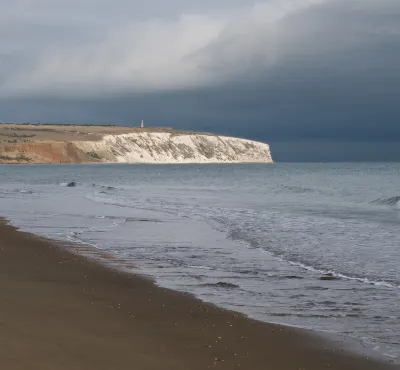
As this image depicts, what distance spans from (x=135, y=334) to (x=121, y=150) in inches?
6987

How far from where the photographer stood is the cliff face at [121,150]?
559 feet

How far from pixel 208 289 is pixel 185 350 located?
373 centimetres

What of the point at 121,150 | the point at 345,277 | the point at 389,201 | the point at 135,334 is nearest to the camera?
the point at 135,334

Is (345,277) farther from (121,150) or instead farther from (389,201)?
(121,150)

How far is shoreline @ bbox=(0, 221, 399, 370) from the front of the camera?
584 centimetres

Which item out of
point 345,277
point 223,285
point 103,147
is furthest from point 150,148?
point 223,285

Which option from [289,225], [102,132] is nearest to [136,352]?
[289,225]

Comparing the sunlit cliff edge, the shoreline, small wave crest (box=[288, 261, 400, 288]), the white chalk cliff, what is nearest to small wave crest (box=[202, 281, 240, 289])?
the shoreline

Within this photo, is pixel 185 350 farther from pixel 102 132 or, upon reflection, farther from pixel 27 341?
A: pixel 102 132

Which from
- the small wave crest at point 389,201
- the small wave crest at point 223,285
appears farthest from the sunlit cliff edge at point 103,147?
the small wave crest at point 223,285

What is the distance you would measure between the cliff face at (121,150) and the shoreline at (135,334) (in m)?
166

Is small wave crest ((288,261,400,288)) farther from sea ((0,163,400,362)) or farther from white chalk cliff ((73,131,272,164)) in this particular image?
white chalk cliff ((73,131,272,164))

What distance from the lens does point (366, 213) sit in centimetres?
2658

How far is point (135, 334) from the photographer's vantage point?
6844mm
